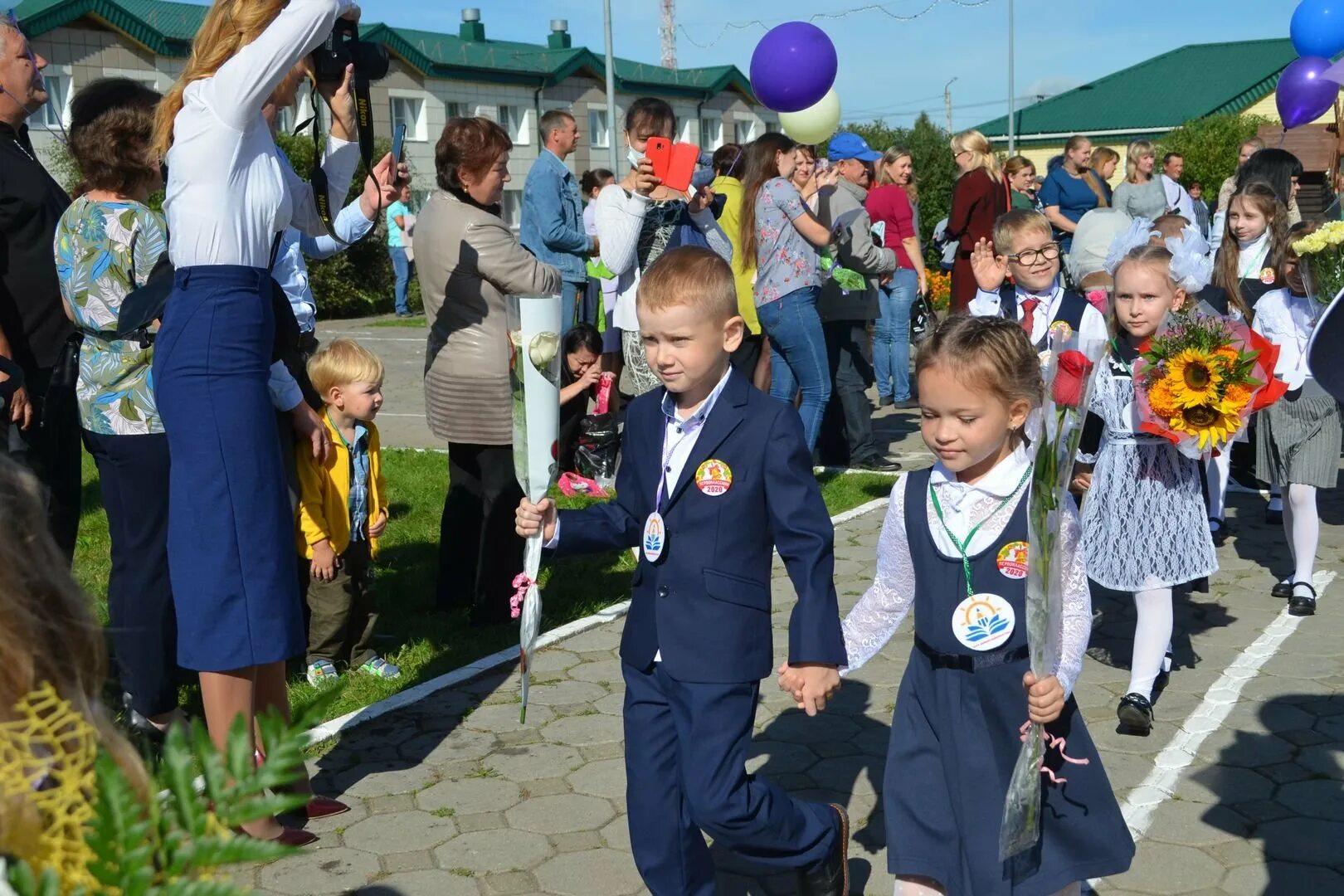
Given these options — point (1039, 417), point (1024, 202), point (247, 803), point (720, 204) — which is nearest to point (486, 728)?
point (1039, 417)

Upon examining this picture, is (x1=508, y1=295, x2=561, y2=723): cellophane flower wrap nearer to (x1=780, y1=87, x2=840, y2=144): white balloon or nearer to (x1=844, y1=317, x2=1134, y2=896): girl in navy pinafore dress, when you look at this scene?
(x1=844, y1=317, x2=1134, y2=896): girl in navy pinafore dress

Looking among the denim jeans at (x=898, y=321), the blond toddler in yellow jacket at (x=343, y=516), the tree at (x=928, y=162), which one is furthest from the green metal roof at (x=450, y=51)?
the blond toddler in yellow jacket at (x=343, y=516)

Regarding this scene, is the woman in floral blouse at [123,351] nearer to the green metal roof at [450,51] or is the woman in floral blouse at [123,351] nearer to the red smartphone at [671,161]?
the red smartphone at [671,161]

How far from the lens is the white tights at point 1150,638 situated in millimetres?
5270

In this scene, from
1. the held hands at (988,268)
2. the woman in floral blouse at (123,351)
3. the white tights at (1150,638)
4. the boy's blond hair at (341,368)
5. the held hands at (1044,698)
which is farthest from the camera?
the held hands at (988,268)

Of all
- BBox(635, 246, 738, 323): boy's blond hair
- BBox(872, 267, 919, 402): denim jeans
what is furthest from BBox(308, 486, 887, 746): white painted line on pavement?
BBox(872, 267, 919, 402): denim jeans

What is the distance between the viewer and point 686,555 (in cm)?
362

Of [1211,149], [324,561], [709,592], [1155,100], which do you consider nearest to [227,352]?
[709,592]

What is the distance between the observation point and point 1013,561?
3414 mm

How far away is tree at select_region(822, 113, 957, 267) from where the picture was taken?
29781mm

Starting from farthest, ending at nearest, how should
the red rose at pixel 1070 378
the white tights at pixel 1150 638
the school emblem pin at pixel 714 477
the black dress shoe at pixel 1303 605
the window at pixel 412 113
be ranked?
the window at pixel 412 113
the black dress shoe at pixel 1303 605
the white tights at pixel 1150 638
the school emblem pin at pixel 714 477
the red rose at pixel 1070 378

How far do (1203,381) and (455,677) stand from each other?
3.22m

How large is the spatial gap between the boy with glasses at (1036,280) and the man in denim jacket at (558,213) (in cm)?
265

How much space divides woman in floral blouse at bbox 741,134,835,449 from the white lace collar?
5.48 m
